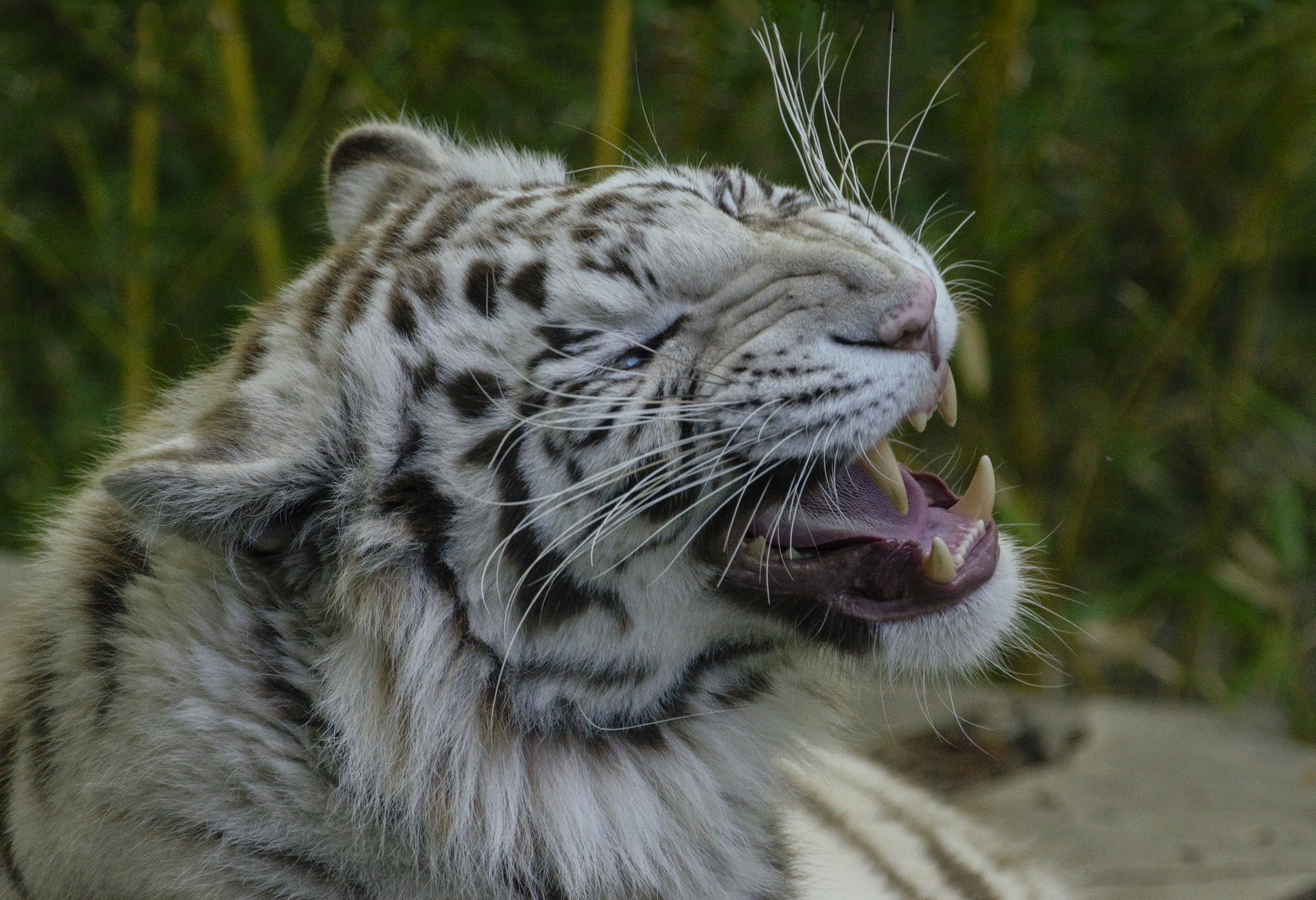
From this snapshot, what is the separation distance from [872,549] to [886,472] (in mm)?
81

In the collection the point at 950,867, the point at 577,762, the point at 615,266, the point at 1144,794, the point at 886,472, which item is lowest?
the point at 1144,794

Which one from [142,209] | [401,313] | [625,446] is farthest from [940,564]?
[142,209]

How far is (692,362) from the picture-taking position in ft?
4.04

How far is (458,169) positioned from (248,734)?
776 millimetres

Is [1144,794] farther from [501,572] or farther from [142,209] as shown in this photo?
[142,209]

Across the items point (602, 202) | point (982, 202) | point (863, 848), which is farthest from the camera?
point (982, 202)

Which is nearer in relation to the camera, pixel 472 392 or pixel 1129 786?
pixel 472 392

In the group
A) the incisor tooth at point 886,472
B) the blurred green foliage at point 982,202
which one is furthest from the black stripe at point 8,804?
the blurred green foliage at point 982,202

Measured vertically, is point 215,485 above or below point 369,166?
below

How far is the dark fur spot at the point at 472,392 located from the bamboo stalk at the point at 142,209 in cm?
184

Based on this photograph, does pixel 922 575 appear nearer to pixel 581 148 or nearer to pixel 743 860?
pixel 743 860

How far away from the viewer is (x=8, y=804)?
1.29 metres

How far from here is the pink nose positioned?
3.95ft

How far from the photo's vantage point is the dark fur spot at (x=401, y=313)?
1.25 meters
